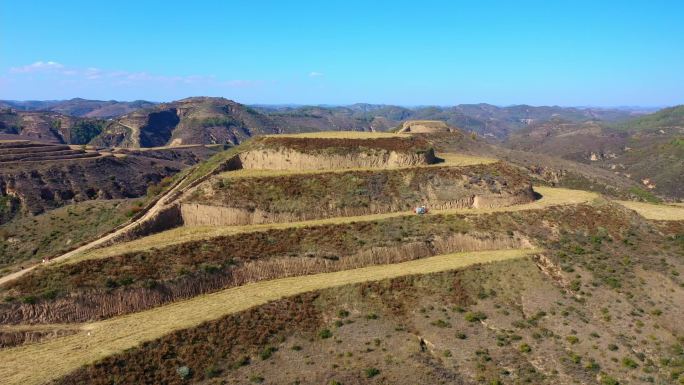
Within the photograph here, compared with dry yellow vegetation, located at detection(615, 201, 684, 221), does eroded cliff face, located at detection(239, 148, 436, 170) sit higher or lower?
higher

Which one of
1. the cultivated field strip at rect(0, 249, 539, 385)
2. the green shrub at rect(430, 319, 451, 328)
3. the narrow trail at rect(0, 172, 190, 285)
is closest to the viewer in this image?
the cultivated field strip at rect(0, 249, 539, 385)

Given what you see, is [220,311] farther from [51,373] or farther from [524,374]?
[524,374]

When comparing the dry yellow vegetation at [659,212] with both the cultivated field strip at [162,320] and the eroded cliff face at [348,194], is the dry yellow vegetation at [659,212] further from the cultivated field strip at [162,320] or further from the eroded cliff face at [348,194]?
the cultivated field strip at [162,320]

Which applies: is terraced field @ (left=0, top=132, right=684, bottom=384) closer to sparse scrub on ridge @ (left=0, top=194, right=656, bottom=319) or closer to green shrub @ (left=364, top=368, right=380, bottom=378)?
sparse scrub on ridge @ (left=0, top=194, right=656, bottom=319)

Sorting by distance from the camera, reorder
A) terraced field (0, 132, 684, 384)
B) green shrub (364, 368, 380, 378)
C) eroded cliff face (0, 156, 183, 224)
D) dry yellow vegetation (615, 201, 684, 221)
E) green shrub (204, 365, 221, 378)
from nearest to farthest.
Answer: green shrub (204, 365, 221, 378), green shrub (364, 368, 380, 378), terraced field (0, 132, 684, 384), dry yellow vegetation (615, 201, 684, 221), eroded cliff face (0, 156, 183, 224)

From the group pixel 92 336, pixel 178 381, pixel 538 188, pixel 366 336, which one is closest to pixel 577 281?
pixel 366 336

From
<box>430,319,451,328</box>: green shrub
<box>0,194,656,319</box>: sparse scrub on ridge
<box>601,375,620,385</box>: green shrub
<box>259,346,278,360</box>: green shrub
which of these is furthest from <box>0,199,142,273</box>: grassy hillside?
<box>601,375,620,385</box>: green shrub
